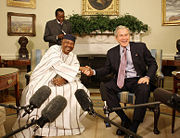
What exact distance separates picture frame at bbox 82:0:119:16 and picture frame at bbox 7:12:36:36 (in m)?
1.36

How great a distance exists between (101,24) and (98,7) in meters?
0.68

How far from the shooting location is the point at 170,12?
17.1 feet

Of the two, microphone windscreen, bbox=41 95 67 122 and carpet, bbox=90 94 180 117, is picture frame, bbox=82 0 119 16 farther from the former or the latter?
microphone windscreen, bbox=41 95 67 122

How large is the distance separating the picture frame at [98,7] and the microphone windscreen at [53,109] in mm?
4742

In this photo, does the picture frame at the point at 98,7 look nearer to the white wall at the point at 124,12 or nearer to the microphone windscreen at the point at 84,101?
the white wall at the point at 124,12

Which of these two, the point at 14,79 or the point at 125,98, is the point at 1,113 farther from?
the point at 125,98

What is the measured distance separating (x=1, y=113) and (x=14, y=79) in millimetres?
710

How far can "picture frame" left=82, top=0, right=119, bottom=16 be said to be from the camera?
213 inches

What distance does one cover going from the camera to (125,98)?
9.25 ft

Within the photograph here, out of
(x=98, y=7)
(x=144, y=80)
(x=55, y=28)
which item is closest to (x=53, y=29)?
(x=55, y=28)

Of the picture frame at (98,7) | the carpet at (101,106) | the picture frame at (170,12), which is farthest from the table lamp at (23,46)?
the picture frame at (170,12)

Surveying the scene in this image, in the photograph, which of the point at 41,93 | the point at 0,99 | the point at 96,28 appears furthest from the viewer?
the point at 96,28

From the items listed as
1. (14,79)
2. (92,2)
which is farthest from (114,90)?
(92,2)

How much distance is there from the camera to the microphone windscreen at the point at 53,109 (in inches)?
33.9
